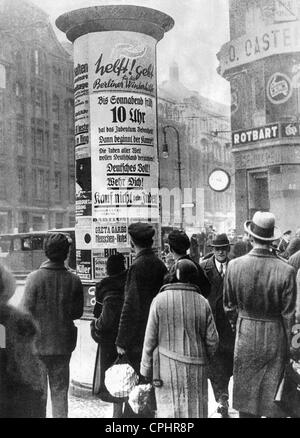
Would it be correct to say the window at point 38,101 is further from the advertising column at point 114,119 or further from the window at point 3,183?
the advertising column at point 114,119

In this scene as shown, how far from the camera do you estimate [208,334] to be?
11.0ft

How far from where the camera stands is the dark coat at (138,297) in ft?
12.1

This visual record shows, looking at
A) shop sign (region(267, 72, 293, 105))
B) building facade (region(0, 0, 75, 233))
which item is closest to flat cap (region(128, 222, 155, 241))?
shop sign (region(267, 72, 293, 105))

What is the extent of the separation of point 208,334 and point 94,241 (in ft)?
6.48

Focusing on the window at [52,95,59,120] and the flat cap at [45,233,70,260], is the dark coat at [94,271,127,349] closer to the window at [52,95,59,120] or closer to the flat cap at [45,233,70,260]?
the flat cap at [45,233,70,260]

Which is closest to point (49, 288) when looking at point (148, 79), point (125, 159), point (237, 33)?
point (125, 159)

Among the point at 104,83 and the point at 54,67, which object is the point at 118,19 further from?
the point at 54,67

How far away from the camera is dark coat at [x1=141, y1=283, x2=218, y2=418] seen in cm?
330

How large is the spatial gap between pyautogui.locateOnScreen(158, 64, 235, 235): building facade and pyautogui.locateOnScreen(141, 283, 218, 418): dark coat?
9.08 feet

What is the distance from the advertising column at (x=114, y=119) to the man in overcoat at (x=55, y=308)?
1.04 metres

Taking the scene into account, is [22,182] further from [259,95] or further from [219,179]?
[219,179]

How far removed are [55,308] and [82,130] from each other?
178cm

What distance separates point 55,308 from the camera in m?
3.97

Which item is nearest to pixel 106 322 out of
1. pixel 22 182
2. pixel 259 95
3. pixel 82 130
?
pixel 82 130
